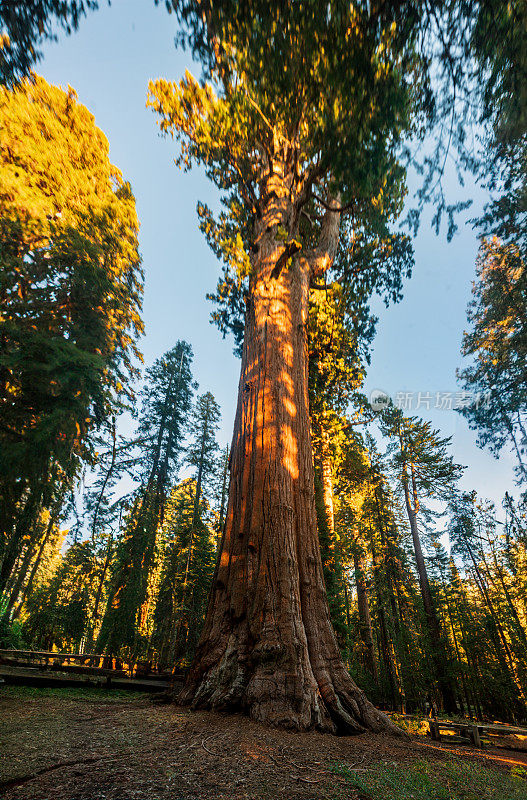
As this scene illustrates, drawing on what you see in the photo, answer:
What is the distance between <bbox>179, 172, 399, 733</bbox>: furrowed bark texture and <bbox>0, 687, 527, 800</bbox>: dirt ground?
0.30 metres

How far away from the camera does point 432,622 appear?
49.9ft

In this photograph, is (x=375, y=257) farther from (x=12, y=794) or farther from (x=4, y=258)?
(x=12, y=794)

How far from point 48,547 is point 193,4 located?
3891 centimetres

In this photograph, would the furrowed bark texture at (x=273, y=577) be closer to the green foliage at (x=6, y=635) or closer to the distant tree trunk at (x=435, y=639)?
the green foliage at (x=6, y=635)

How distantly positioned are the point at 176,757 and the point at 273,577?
187 centimetres

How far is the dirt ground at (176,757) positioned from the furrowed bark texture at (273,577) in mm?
297

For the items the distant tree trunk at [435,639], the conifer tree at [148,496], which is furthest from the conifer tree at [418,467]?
the conifer tree at [148,496]

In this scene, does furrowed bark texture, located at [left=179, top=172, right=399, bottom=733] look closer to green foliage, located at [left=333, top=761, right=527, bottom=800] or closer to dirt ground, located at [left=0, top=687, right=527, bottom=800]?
dirt ground, located at [left=0, top=687, right=527, bottom=800]

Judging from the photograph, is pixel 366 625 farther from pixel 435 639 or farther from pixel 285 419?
pixel 285 419

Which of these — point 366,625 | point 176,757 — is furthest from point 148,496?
point 176,757

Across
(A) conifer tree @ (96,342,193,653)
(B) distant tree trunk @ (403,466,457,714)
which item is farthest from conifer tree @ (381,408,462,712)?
(A) conifer tree @ (96,342,193,653)

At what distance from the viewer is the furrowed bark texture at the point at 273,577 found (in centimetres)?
317

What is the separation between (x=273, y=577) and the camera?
379 cm

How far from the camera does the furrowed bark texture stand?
3168 millimetres
